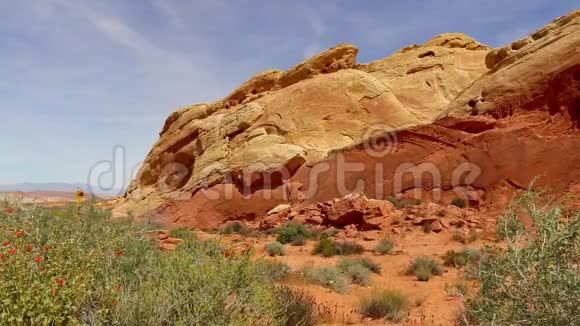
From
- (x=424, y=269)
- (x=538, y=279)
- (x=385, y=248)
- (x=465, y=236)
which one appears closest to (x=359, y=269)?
(x=424, y=269)

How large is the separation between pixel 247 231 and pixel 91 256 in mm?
16843

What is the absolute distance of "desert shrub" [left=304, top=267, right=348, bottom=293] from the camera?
352 inches

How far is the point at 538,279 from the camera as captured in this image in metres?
2.88

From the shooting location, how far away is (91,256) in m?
3.99

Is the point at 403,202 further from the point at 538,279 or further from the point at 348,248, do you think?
the point at 538,279

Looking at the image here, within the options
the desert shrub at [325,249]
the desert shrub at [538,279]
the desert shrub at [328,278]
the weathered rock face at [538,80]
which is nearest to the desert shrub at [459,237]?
the desert shrub at [325,249]

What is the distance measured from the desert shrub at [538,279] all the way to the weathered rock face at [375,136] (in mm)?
9141

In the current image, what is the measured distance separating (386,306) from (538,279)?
4.63 m

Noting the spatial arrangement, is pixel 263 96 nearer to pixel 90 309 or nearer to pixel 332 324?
pixel 332 324

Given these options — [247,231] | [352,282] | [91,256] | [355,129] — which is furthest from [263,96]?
[91,256]

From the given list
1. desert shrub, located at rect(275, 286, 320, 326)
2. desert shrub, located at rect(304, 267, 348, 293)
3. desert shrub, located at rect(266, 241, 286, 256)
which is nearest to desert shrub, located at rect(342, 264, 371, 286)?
desert shrub, located at rect(304, 267, 348, 293)

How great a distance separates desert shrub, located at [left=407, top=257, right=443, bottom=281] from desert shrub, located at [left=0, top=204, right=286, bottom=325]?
642 centimetres

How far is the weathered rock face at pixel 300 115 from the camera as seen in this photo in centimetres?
2556

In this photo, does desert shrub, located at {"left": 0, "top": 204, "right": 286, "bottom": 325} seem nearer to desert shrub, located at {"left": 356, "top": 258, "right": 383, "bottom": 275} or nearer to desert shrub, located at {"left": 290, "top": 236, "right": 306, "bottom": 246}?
desert shrub, located at {"left": 356, "top": 258, "right": 383, "bottom": 275}
